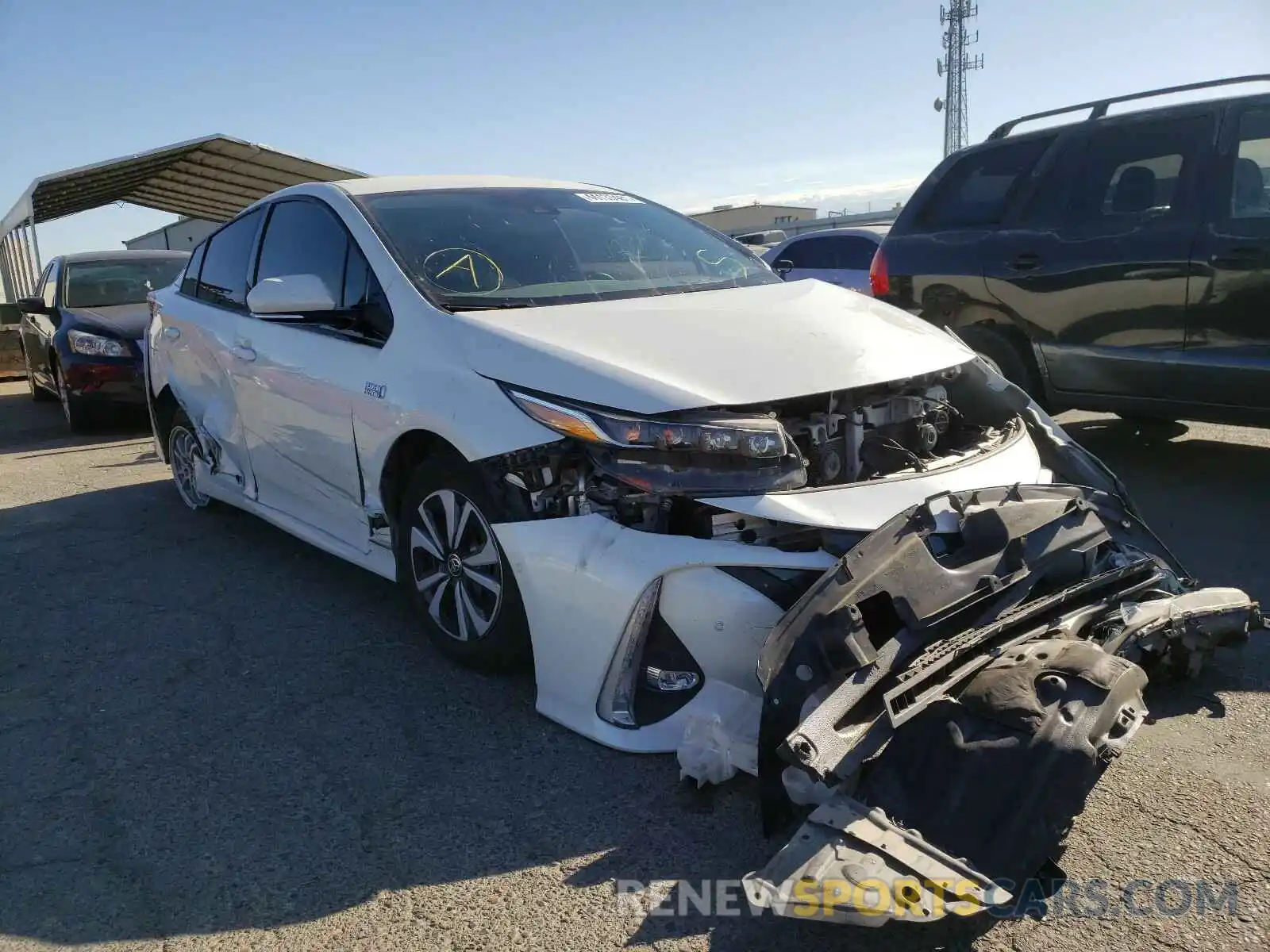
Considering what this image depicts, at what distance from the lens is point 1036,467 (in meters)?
3.44

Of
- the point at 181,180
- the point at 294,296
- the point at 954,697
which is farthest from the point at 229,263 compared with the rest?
the point at 181,180

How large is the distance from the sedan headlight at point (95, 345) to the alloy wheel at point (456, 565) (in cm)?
717

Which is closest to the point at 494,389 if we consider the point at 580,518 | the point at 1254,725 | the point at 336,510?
the point at 580,518

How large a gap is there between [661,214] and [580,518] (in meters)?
2.35

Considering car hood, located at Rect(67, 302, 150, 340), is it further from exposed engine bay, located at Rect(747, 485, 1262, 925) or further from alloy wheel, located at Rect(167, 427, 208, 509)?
exposed engine bay, located at Rect(747, 485, 1262, 925)

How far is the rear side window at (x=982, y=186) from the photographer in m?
6.13

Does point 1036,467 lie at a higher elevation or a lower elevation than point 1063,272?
lower

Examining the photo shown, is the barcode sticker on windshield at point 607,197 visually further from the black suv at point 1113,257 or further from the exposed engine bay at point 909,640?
the black suv at point 1113,257

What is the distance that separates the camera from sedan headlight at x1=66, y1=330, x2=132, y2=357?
9461 millimetres

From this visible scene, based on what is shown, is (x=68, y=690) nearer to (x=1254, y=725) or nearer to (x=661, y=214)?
(x=661, y=214)

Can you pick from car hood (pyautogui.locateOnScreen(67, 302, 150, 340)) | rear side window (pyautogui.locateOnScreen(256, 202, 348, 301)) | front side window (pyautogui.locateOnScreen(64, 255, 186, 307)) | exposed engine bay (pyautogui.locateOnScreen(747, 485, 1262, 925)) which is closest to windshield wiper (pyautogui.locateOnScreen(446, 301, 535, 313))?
rear side window (pyautogui.locateOnScreen(256, 202, 348, 301))

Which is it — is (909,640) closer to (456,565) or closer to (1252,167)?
(456,565)

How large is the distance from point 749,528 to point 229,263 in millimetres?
3611

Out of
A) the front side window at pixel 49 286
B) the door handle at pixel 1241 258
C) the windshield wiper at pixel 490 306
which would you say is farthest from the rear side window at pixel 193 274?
the front side window at pixel 49 286
